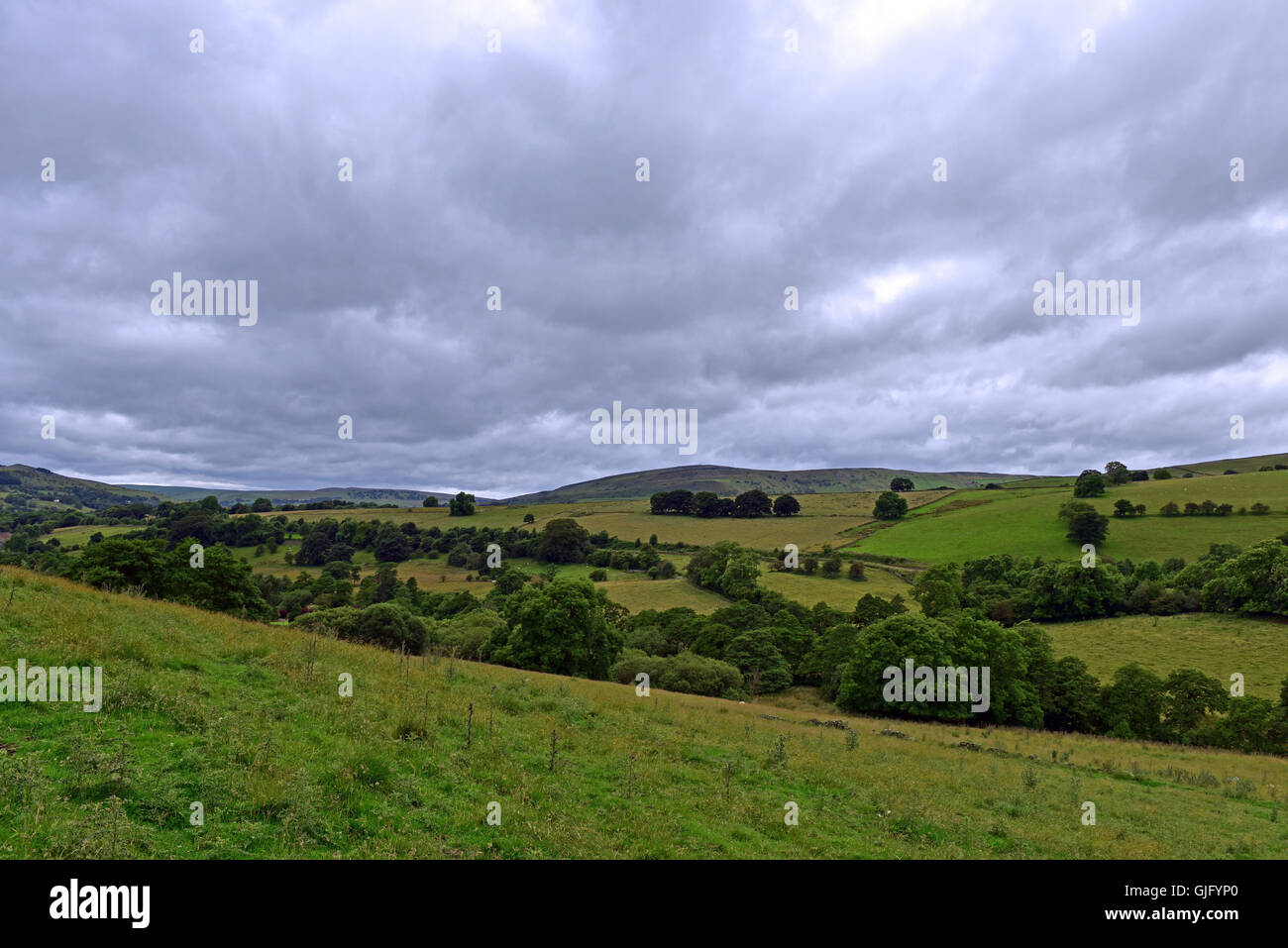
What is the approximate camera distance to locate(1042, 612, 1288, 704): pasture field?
49.7 meters

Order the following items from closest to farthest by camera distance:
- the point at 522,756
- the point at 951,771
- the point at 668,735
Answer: the point at 522,756 → the point at 668,735 → the point at 951,771

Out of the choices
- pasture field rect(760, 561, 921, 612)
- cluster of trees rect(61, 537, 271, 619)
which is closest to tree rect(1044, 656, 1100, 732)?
pasture field rect(760, 561, 921, 612)

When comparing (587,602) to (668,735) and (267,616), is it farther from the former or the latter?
(668,735)

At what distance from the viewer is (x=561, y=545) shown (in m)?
107

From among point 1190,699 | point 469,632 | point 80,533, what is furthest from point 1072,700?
point 80,533

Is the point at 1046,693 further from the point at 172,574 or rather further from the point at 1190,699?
the point at 172,574

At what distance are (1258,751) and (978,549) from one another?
64.8m

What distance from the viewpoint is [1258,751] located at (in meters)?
34.9

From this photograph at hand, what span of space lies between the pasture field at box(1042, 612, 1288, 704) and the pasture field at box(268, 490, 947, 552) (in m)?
51.0

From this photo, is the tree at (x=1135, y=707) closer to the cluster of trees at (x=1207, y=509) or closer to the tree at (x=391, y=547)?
the cluster of trees at (x=1207, y=509)

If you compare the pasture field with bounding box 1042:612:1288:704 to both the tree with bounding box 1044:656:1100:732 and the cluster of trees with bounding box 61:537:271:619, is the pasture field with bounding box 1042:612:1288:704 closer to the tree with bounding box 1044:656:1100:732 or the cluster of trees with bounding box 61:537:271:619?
the tree with bounding box 1044:656:1100:732

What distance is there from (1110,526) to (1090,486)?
24047 mm
